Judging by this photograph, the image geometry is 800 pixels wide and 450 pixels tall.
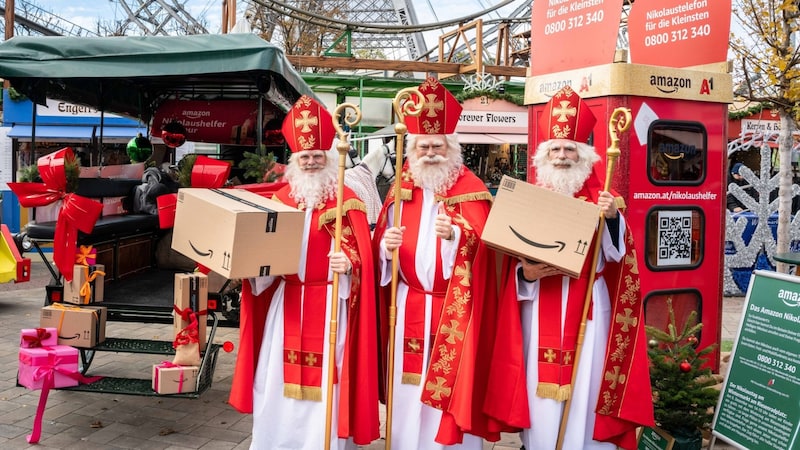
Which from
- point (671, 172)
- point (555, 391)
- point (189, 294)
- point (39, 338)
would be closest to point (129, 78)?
point (189, 294)

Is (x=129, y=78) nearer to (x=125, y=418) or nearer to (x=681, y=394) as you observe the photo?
(x=125, y=418)

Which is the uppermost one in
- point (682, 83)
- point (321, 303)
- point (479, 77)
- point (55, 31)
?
point (55, 31)

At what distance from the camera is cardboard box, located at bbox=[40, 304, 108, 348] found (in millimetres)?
4641

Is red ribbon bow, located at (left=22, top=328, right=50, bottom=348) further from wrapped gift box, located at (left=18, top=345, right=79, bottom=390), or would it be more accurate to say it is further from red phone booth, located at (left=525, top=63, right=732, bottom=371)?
red phone booth, located at (left=525, top=63, right=732, bottom=371)

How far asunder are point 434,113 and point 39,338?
10.0ft

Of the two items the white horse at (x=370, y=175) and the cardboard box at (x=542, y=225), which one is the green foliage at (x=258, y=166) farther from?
the cardboard box at (x=542, y=225)

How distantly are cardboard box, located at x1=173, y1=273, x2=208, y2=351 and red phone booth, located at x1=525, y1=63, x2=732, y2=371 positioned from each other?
9.94 ft

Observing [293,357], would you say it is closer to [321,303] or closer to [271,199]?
[321,303]

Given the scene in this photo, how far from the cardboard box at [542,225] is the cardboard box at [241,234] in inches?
40.8

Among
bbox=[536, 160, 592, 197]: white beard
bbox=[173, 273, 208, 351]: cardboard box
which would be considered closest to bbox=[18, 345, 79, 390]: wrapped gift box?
bbox=[173, 273, 208, 351]: cardboard box

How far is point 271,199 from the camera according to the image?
12.7 feet

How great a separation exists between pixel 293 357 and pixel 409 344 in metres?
0.64

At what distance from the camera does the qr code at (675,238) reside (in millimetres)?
5082

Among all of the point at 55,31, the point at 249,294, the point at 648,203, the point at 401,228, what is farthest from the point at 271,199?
the point at 55,31
